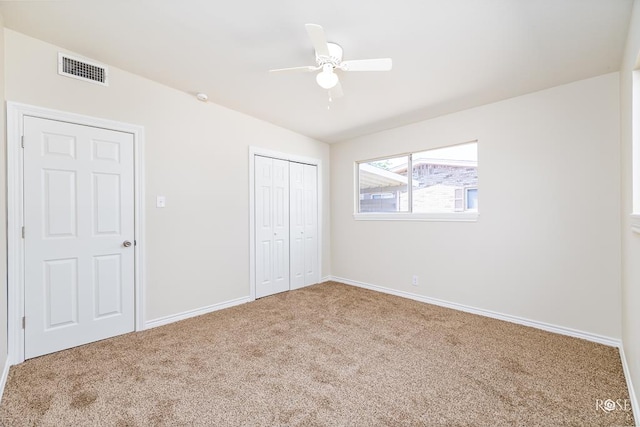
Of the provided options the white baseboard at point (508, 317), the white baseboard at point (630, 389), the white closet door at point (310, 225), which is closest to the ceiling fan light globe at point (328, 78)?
the white closet door at point (310, 225)

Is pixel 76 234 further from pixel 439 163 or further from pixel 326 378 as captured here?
pixel 439 163

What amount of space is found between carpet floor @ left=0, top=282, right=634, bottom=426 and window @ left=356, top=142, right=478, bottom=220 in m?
1.37

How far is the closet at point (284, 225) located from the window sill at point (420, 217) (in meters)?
0.83

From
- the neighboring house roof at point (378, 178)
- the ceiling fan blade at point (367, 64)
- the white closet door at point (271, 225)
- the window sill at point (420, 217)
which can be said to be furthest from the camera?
the neighboring house roof at point (378, 178)

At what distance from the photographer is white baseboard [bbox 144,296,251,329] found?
9.43 feet

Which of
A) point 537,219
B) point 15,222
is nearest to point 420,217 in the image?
point 537,219

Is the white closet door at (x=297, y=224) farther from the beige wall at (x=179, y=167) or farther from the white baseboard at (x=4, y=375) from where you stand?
the white baseboard at (x=4, y=375)

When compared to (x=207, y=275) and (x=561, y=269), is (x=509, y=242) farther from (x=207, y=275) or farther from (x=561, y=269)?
(x=207, y=275)

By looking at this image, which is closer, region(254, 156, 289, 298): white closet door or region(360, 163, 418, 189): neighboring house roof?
region(254, 156, 289, 298): white closet door

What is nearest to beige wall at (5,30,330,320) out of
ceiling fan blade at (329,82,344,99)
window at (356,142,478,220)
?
ceiling fan blade at (329,82,344,99)

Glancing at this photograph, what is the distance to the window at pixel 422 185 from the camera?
3.34 metres

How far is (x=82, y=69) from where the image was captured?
2.46 m

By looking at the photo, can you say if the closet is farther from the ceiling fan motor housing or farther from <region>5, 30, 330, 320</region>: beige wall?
the ceiling fan motor housing

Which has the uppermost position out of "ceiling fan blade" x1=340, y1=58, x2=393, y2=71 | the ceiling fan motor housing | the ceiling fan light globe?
the ceiling fan motor housing
